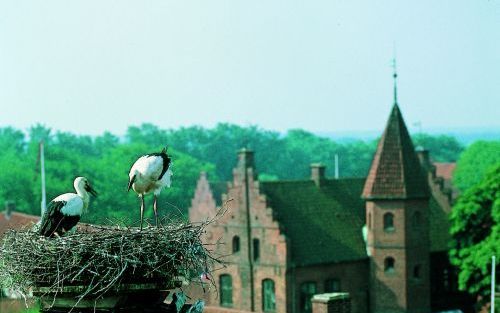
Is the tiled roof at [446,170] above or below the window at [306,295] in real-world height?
above

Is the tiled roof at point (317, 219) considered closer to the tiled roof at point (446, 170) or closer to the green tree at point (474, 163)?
the green tree at point (474, 163)

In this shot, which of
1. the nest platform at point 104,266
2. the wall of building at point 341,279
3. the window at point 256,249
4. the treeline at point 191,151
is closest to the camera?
the nest platform at point 104,266

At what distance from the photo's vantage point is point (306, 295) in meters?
50.2

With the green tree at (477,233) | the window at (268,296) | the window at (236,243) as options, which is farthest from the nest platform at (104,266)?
the window at (236,243)

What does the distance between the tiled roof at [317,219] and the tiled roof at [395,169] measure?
243 centimetres

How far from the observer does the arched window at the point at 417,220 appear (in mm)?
51906

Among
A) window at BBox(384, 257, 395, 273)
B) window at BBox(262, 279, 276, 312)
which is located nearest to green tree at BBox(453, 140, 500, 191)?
window at BBox(384, 257, 395, 273)

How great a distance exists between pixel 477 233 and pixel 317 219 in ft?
23.3

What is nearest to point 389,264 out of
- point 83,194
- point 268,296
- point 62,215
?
point 268,296

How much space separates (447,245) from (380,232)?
5089 millimetres

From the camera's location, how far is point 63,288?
421 inches

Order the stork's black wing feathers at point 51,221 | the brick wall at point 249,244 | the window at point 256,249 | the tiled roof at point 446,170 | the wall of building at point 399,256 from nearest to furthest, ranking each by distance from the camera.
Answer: the stork's black wing feathers at point 51,221
the brick wall at point 249,244
the wall of building at point 399,256
the window at point 256,249
the tiled roof at point 446,170

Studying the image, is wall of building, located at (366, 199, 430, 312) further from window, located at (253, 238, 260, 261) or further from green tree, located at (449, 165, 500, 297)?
window, located at (253, 238, 260, 261)

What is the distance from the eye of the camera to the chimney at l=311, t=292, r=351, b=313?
3098 cm
